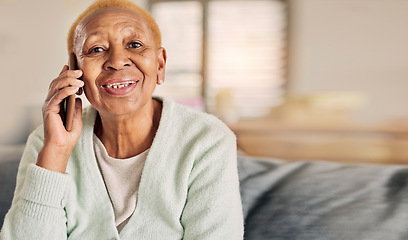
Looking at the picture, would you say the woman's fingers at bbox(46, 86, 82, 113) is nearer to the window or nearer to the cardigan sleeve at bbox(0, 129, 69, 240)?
the cardigan sleeve at bbox(0, 129, 69, 240)

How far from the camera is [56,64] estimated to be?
10.5ft

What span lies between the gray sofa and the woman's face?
0.41 meters

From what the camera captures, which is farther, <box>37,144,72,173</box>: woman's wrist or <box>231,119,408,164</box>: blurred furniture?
<box>231,119,408,164</box>: blurred furniture

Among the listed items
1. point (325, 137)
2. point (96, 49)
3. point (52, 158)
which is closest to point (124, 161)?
point (52, 158)

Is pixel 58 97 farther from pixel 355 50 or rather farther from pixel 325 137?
pixel 355 50

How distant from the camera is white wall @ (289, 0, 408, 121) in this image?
3.22 metres

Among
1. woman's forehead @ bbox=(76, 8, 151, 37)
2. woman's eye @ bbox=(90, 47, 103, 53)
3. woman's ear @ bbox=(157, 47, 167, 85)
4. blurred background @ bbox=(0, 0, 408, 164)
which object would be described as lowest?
blurred background @ bbox=(0, 0, 408, 164)

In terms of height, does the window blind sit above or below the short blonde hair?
below

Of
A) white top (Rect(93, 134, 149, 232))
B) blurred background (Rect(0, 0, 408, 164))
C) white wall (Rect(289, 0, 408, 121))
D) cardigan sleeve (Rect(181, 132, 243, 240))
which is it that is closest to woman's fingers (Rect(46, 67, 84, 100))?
white top (Rect(93, 134, 149, 232))

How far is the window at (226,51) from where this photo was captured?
11.9ft

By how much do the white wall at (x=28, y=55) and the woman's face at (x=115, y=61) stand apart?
7.39ft

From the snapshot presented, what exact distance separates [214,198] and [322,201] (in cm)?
30

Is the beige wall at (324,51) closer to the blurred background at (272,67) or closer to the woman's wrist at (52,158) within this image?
the blurred background at (272,67)

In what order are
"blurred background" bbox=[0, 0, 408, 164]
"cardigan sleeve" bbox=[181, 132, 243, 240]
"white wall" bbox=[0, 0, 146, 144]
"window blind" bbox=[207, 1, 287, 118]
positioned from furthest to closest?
"window blind" bbox=[207, 1, 287, 118], "white wall" bbox=[0, 0, 146, 144], "blurred background" bbox=[0, 0, 408, 164], "cardigan sleeve" bbox=[181, 132, 243, 240]
